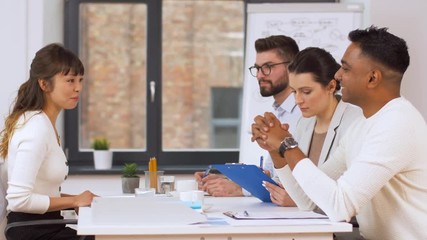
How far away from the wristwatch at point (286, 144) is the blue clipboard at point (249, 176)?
1.19 ft

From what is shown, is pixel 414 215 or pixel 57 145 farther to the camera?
pixel 57 145

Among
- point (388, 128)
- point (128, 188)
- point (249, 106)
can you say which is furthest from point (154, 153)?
point (388, 128)

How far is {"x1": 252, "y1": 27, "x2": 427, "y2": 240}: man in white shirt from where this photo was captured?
8.50ft

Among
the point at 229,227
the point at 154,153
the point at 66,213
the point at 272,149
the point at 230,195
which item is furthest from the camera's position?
the point at 154,153

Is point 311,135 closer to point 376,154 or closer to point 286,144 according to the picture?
point 286,144

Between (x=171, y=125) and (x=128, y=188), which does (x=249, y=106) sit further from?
(x=171, y=125)

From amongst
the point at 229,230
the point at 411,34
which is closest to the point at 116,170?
the point at 411,34

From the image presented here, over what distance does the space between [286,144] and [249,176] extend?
1.69 feet

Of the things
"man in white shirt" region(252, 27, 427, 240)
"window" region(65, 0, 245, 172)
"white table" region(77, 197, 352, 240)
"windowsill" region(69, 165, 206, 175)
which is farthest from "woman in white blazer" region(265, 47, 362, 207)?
"window" region(65, 0, 245, 172)

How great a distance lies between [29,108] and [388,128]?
5.34ft

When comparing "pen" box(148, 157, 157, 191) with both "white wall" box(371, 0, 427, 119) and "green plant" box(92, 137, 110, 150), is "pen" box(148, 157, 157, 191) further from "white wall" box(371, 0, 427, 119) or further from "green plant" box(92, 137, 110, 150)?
"white wall" box(371, 0, 427, 119)

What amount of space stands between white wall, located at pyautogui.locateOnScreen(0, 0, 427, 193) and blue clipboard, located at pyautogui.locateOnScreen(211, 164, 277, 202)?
2.17 metres

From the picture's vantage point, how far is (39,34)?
5238mm

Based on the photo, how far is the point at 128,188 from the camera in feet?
12.7
